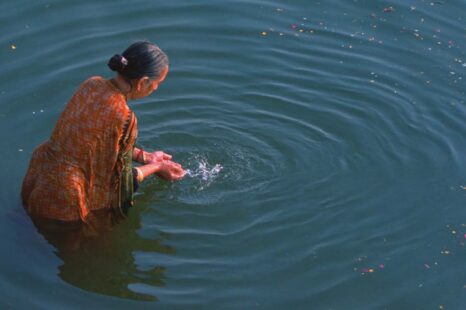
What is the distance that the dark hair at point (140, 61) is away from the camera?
19.9 feet

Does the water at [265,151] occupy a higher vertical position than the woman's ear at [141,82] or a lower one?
lower

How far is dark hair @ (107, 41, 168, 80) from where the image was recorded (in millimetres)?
6074

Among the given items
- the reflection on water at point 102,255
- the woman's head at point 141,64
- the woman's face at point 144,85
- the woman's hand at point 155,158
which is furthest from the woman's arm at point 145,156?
the woman's head at point 141,64

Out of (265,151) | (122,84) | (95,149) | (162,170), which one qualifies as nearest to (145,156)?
(162,170)

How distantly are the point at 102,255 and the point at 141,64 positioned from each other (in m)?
1.62

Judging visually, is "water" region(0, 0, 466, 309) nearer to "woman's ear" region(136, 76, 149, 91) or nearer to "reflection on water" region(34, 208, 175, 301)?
"reflection on water" region(34, 208, 175, 301)

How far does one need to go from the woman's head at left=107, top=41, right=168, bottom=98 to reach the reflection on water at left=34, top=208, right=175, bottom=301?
1212 mm

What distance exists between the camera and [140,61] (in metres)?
6.10

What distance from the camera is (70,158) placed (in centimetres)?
644

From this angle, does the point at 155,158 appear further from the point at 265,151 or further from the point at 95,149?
the point at 265,151

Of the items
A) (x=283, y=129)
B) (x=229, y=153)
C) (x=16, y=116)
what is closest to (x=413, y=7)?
(x=283, y=129)

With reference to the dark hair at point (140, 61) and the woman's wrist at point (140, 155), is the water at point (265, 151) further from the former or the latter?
the dark hair at point (140, 61)

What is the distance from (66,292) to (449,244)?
2.97m

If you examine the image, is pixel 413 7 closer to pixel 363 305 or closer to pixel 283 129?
pixel 283 129
